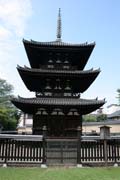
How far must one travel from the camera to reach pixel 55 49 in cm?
1841

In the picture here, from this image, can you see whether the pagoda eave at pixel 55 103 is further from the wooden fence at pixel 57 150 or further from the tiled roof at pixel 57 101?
the wooden fence at pixel 57 150

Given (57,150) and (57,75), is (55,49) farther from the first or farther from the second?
(57,150)

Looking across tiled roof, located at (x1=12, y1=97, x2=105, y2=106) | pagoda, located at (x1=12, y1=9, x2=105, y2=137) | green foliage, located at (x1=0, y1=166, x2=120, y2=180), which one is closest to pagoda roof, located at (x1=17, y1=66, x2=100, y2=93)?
pagoda, located at (x1=12, y1=9, x2=105, y2=137)

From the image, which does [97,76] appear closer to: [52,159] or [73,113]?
[73,113]

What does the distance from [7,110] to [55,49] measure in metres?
34.0

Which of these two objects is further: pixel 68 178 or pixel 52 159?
pixel 52 159

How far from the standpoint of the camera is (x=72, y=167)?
43.1 feet

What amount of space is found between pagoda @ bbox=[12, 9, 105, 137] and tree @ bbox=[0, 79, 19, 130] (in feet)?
99.6

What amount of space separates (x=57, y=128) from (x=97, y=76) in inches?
202

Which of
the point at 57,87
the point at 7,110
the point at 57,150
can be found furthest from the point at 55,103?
the point at 7,110

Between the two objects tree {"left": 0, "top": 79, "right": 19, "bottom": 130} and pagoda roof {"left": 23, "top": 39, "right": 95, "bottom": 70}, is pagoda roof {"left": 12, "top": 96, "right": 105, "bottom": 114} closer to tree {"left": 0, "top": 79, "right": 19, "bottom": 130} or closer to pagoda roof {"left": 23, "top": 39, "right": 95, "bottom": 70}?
pagoda roof {"left": 23, "top": 39, "right": 95, "bottom": 70}

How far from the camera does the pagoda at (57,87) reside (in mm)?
16844

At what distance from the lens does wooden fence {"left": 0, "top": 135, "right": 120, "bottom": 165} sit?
1353cm

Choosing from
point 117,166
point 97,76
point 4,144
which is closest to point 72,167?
point 117,166
